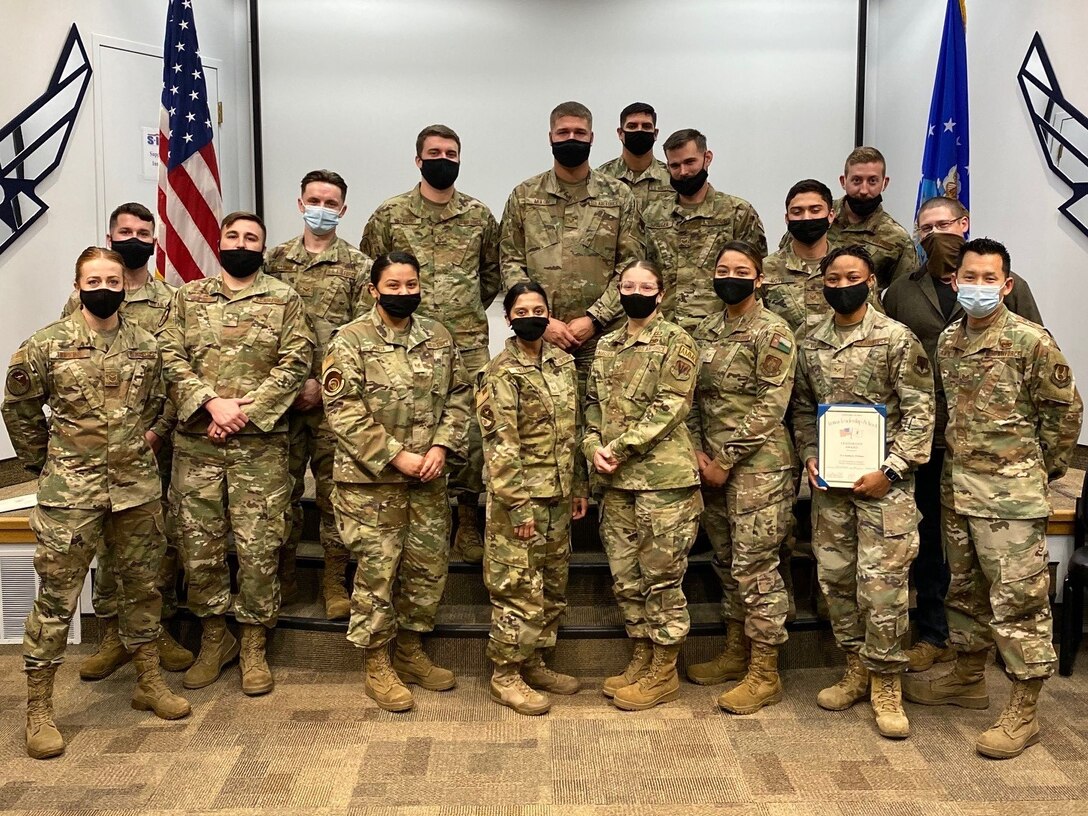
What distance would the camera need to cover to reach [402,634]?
12.2 feet

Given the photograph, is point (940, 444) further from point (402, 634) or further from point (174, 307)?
point (174, 307)

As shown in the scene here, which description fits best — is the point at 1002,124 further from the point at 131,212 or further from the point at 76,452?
the point at 76,452

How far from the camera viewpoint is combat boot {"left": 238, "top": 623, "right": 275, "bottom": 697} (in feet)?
12.0

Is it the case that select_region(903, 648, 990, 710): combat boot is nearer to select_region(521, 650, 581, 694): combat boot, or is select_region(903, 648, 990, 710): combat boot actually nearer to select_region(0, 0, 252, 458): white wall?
select_region(521, 650, 581, 694): combat boot

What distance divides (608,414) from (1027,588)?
1542 millimetres

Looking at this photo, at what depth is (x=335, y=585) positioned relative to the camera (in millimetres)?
4027

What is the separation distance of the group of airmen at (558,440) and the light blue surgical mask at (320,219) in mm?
13

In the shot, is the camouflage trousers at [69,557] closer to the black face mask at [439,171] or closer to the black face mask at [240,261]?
the black face mask at [240,261]

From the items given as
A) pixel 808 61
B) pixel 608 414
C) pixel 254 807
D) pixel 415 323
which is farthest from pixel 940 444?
pixel 808 61

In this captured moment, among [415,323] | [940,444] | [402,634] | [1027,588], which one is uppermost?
[415,323]

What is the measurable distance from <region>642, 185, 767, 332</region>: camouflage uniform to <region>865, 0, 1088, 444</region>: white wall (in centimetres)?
194

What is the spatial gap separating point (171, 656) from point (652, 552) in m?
2.03

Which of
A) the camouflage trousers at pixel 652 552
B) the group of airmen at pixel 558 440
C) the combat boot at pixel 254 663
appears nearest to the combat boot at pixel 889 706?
the group of airmen at pixel 558 440

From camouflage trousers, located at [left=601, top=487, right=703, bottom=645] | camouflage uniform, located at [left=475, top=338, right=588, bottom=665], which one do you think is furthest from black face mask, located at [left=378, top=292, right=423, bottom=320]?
camouflage trousers, located at [left=601, top=487, right=703, bottom=645]
